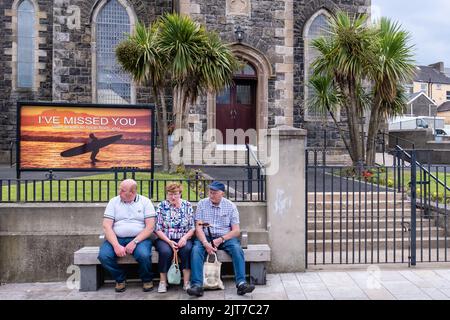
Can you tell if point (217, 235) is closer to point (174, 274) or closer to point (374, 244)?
point (174, 274)

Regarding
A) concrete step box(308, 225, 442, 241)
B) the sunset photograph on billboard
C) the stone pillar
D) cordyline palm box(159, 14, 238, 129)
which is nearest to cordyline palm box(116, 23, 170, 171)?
cordyline palm box(159, 14, 238, 129)

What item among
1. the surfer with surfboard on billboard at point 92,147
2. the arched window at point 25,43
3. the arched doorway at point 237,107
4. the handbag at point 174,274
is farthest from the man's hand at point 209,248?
the arched window at point 25,43

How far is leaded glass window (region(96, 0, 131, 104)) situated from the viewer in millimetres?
17250

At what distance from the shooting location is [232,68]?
38.6ft

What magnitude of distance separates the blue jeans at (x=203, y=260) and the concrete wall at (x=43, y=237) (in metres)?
→ 0.89

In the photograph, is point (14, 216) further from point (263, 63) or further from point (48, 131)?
point (263, 63)

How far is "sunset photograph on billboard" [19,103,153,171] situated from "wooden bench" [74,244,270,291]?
182cm

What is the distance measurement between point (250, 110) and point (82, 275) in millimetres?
12262

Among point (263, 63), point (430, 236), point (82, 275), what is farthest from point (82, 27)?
point (430, 236)

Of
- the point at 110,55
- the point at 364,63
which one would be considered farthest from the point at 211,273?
the point at 110,55

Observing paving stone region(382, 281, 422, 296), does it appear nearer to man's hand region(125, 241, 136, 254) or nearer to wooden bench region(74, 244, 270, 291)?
wooden bench region(74, 244, 270, 291)

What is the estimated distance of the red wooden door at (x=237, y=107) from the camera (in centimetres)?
1683

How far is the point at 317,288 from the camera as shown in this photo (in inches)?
226

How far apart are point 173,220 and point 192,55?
20.5 feet
